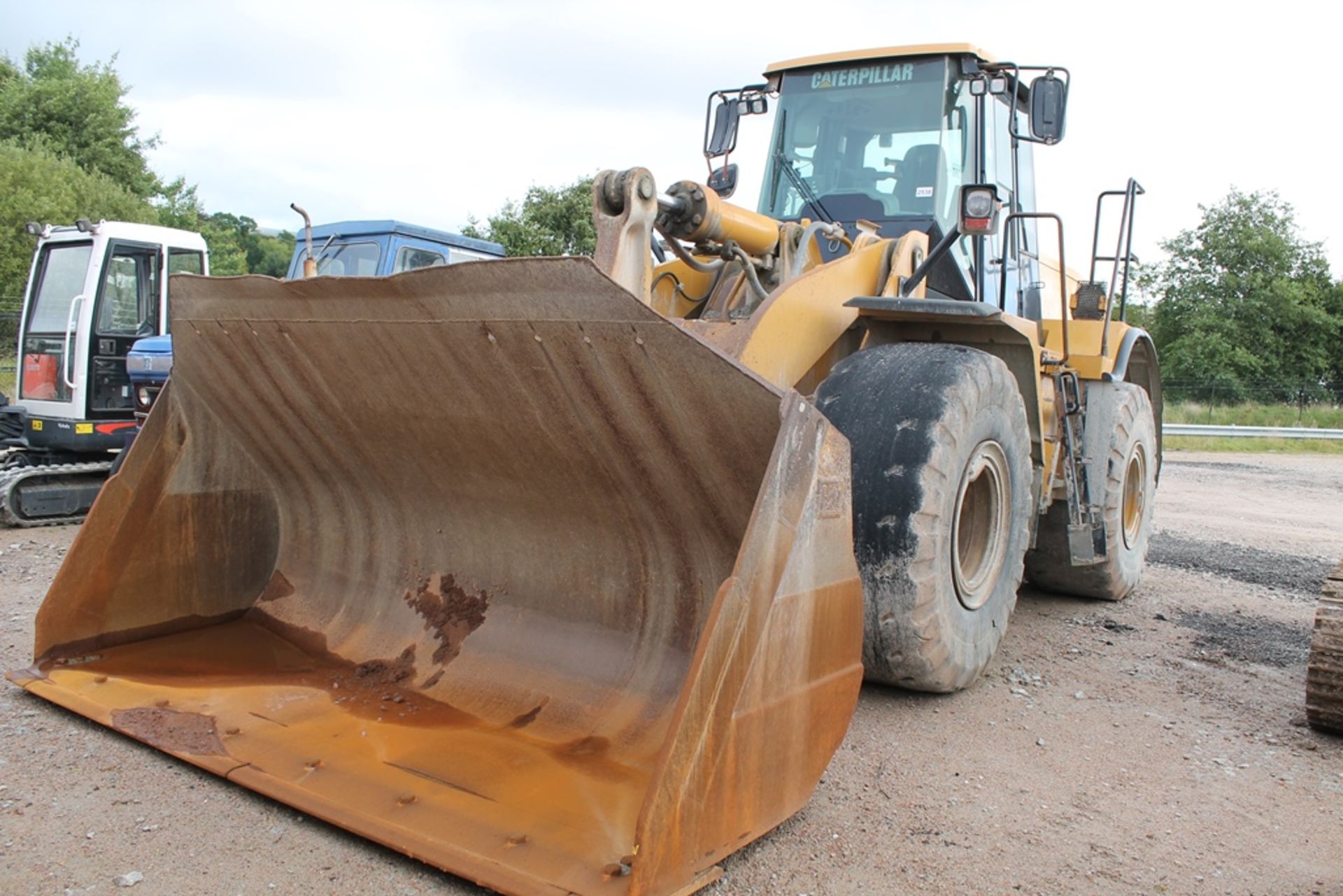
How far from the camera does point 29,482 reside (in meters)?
8.49

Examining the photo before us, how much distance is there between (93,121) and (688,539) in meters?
31.4

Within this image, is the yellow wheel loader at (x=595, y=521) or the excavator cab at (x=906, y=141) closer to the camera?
the yellow wheel loader at (x=595, y=521)

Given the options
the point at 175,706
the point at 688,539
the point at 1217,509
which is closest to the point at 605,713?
the point at 688,539

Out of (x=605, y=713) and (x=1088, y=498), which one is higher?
(x=1088, y=498)

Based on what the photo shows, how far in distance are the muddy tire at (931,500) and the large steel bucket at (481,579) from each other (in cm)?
67

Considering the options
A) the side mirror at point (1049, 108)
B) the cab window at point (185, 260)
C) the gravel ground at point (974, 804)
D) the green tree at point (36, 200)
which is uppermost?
the green tree at point (36, 200)

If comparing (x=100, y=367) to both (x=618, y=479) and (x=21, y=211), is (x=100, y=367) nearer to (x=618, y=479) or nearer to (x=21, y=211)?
(x=618, y=479)

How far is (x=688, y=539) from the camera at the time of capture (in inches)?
134

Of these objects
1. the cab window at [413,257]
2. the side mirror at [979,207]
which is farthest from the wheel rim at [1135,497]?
the cab window at [413,257]

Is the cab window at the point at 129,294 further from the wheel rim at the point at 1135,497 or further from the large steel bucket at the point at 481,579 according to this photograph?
the wheel rim at the point at 1135,497

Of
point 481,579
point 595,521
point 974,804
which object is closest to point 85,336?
point 481,579

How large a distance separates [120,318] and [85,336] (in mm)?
322

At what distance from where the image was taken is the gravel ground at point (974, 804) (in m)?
2.73

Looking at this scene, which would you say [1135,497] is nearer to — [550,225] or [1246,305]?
[550,225]
